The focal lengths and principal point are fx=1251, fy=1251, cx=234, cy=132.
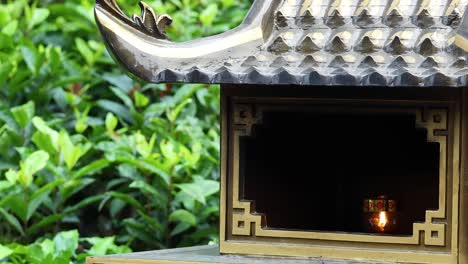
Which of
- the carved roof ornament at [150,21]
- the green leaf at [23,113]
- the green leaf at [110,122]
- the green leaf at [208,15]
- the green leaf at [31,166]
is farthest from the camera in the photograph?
the green leaf at [208,15]

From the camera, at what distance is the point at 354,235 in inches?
164

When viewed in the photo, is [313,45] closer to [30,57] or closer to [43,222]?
[43,222]

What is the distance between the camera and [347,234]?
164 inches

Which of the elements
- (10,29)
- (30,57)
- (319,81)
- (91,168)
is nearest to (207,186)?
(91,168)

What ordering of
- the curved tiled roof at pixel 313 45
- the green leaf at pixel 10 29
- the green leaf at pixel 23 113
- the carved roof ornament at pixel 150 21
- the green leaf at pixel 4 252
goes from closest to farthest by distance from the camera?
the curved tiled roof at pixel 313 45, the carved roof ornament at pixel 150 21, the green leaf at pixel 4 252, the green leaf at pixel 23 113, the green leaf at pixel 10 29

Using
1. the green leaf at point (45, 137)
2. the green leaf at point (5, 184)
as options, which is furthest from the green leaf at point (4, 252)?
the green leaf at point (45, 137)

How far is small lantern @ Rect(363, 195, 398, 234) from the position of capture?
4.98 m

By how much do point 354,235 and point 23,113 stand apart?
279 cm

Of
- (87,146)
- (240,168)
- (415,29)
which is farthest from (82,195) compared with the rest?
(415,29)

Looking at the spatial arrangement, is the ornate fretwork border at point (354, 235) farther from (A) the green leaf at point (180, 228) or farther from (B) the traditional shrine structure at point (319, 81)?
(A) the green leaf at point (180, 228)

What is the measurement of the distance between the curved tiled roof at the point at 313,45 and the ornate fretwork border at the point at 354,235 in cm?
23

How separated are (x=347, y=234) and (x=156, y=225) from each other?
2.14 m

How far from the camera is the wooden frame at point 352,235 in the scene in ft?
13.4

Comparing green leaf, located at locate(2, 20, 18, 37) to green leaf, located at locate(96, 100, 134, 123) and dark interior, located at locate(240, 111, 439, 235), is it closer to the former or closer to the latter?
green leaf, located at locate(96, 100, 134, 123)
